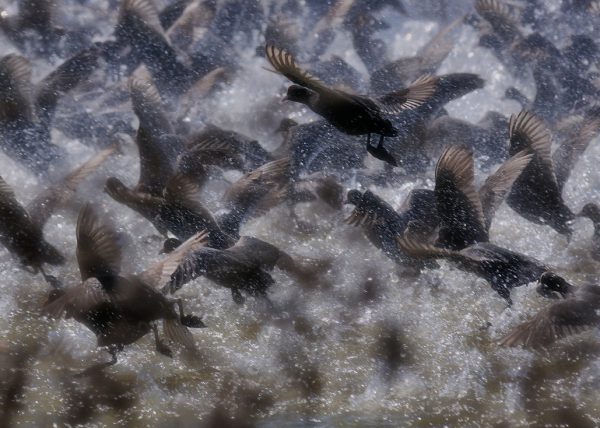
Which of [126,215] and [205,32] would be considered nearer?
[126,215]

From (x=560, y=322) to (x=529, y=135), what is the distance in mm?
1333

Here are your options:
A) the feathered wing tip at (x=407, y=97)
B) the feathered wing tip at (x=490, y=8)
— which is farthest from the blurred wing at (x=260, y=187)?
the feathered wing tip at (x=490, y=8)

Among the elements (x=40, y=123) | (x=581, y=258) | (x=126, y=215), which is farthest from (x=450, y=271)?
(x=40, y=123)

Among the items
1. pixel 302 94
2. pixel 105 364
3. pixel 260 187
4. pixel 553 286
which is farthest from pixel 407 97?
pixel 105 364

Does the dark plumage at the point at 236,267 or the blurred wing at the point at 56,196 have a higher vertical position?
the dark plumage at the point at 236,267

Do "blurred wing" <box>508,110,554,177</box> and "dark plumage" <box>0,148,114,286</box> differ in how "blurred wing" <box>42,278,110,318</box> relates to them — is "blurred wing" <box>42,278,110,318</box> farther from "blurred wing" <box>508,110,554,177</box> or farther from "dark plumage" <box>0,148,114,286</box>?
"blurred wing" <box>508,110,554,177</box>

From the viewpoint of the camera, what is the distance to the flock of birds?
348 cm

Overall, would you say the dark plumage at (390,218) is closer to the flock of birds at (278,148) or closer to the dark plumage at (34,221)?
the flock of birds at (278,148)

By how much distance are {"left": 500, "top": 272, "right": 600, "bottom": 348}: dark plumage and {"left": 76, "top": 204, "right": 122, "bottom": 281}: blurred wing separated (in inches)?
74.2

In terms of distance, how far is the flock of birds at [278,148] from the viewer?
348 cm

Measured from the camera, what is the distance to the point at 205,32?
6.25m

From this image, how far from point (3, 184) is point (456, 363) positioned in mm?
2579

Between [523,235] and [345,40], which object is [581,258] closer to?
[523,235]

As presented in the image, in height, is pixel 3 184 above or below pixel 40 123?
above
